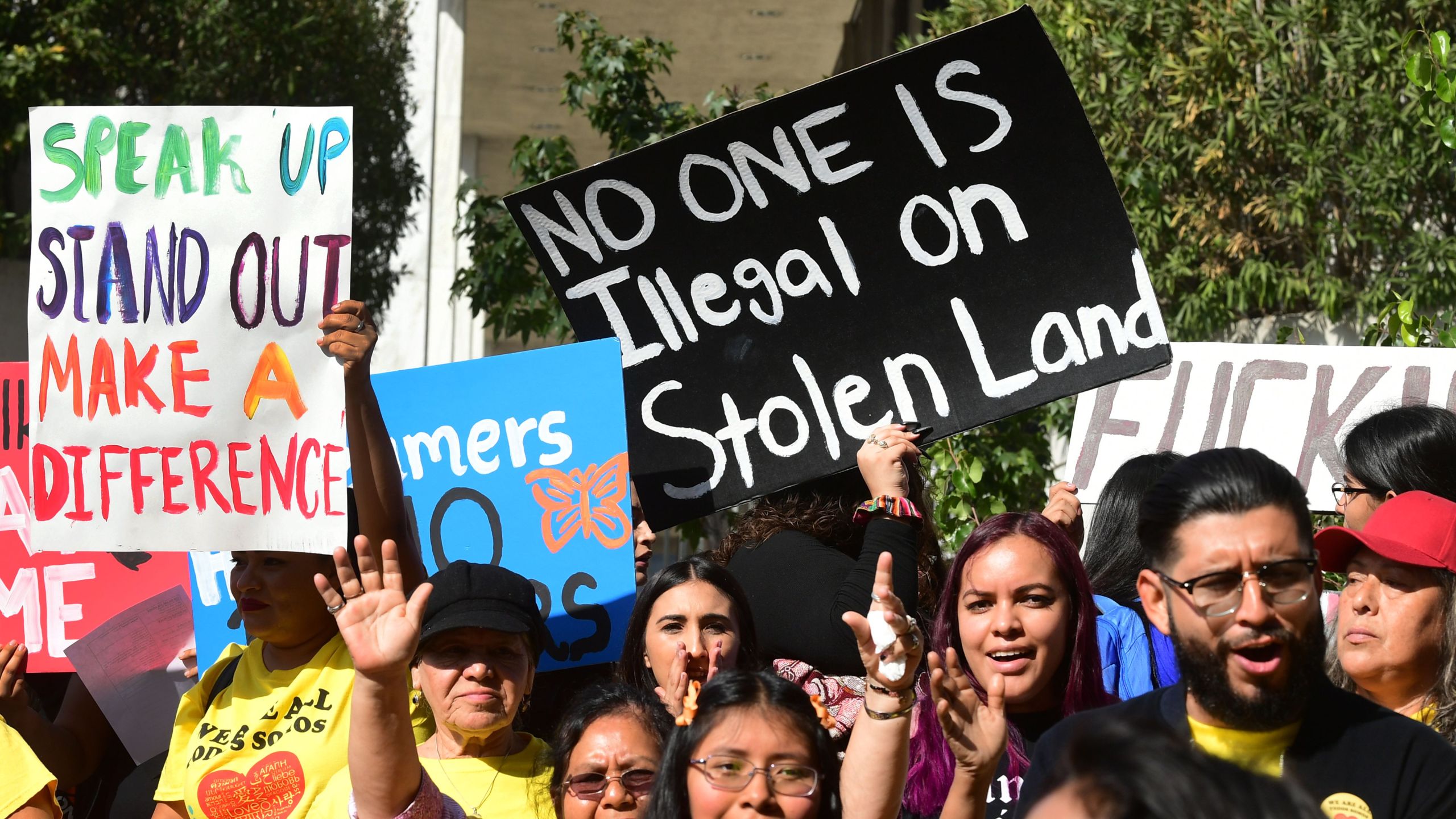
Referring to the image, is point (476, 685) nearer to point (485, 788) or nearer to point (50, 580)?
point (485, 788)

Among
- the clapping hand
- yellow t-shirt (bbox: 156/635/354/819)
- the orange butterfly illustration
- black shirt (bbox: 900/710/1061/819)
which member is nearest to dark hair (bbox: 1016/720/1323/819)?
black shirt (bbox: 900/710/1061/819)

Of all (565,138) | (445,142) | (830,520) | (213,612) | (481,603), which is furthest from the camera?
(445,142)

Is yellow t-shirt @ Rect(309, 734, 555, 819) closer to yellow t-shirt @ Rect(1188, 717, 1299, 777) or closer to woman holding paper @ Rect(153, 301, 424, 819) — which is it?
woman holding paper @ Rect(153, 301, 424, 819)

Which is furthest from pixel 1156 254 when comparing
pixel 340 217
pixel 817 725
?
pixel 817 725

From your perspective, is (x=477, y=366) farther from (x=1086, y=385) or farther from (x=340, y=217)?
(x=1086, y=385)

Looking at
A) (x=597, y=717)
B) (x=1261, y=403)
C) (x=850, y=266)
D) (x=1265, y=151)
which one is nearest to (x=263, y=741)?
(x=597, y=717)

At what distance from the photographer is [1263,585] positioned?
85.0 inches

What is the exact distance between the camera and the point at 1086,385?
3559mm

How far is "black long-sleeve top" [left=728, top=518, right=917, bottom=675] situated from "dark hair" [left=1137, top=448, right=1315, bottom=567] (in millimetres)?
812

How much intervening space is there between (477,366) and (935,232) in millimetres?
1352

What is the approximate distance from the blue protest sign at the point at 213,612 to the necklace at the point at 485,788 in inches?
43.3

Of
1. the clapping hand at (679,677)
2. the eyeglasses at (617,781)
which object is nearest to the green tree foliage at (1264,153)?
the clapping hand at (679,677)

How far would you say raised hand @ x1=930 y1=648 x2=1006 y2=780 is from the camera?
2496 mm

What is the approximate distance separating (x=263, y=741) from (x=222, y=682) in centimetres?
28
